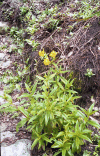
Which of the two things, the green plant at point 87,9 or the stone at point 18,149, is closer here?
the stone at point 18,149

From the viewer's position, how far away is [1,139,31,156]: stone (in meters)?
2.03

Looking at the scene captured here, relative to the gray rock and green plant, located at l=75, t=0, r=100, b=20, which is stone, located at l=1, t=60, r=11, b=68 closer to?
the gray rock

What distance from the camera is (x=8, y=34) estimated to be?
4594 mm

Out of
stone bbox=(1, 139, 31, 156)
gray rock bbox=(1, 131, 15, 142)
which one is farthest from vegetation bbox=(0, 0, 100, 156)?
gray rock bbox=(1, 131, 15, 142)

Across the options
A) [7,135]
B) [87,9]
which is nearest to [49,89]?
[7,135]

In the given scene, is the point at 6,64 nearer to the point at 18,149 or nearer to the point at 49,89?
the point at 49,89

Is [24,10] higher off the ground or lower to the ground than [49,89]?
higher

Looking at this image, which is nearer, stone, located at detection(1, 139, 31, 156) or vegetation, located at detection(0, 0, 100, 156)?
vegetation, located at detection(0, 0, 100, 156)

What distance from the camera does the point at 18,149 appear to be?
2.09 metres

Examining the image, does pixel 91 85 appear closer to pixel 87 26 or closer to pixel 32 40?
pixel 87 26

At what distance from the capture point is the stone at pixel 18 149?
2.03 m

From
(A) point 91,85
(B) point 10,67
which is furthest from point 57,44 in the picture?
(B) point 10,67

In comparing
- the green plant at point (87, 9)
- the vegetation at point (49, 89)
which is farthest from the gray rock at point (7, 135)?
the green plant at point (87, 9)

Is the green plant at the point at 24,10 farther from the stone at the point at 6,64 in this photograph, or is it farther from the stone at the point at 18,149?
the stone at the point at 18,149
